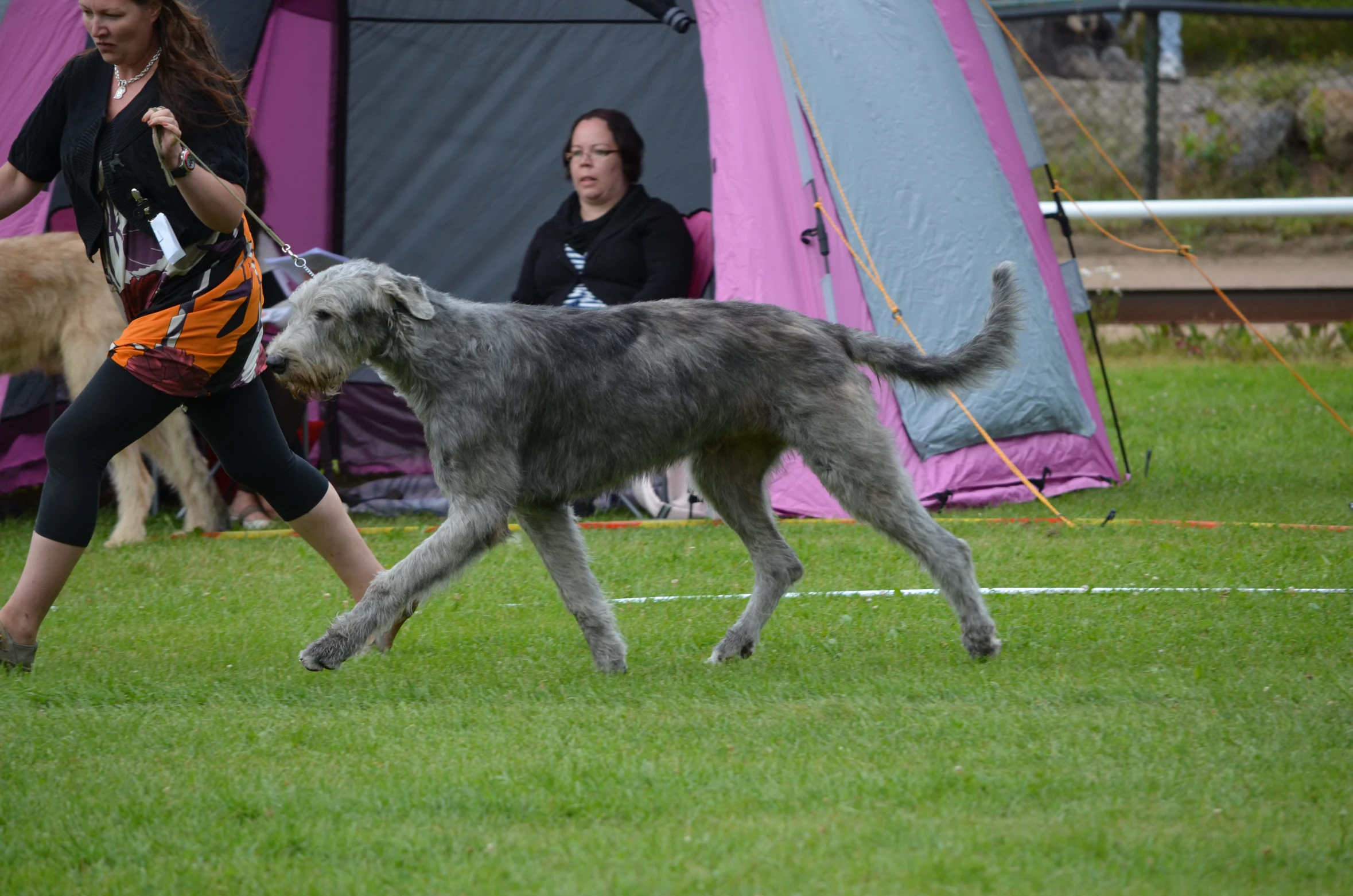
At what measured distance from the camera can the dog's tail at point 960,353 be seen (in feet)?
15.1

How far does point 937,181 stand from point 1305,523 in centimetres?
237

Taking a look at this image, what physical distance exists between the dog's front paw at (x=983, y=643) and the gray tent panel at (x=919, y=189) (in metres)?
2.71

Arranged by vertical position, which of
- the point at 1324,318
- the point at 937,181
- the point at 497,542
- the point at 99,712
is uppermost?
the point at 937,181

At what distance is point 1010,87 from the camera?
319 inches

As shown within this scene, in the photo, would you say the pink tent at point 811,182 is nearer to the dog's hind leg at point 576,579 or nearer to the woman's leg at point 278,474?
the dog's hind leg at point 576,579

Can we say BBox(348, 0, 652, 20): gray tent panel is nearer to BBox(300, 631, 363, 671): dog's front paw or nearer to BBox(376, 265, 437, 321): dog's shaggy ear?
BBox(376, 265, 437, 321): dog's shaggy ear

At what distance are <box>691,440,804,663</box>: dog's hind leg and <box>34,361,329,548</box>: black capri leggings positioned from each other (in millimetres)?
1346

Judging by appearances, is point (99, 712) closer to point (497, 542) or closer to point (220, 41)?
point (497, 542)

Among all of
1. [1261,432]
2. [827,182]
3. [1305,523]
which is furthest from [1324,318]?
[827,182]

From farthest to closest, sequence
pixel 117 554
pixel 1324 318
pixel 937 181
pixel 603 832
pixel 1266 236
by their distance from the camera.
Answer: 1. pixel 1266 236
2. pixel 1324 318
3. pixel 937 181
4. pixel 117 554
5. pixel 603 832

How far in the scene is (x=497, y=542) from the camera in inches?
165

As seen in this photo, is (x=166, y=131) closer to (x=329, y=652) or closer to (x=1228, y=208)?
(x=329, y=652)

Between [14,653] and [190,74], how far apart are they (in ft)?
5.81

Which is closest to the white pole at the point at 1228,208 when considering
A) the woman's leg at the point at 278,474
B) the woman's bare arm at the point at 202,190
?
the woman's leg at the point at 278,474
